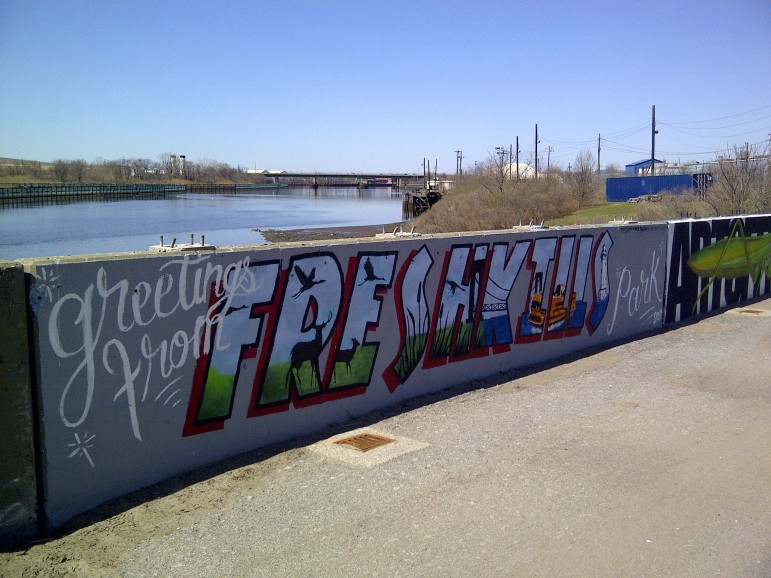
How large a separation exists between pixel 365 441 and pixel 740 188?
2439 cm

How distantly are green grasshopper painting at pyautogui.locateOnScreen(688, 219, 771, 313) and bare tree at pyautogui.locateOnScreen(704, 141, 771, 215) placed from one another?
9.74 meters

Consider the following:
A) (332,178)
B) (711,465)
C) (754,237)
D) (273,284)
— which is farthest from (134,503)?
(332,178)

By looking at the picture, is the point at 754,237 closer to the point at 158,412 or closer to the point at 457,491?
the point at 457,491

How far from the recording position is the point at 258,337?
674 centimetres

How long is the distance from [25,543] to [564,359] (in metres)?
7.77

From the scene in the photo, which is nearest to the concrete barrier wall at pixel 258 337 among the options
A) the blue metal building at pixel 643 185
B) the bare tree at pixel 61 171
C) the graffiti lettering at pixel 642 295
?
the graffiti lettering at pixel 642 295

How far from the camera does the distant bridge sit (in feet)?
537

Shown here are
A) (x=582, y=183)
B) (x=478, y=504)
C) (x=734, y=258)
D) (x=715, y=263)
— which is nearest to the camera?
(x=478, y=504)

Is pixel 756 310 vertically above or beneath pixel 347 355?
beneath

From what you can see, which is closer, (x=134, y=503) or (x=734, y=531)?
(x=734, y=531)

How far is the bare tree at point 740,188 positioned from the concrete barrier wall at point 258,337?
18.4 m

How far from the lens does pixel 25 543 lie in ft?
16.3

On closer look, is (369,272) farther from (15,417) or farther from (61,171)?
(61,171)

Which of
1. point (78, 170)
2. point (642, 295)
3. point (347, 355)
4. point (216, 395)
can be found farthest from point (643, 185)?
point (216, 395)
